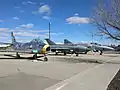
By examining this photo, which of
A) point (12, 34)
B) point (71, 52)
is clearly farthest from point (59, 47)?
point (12, 34)

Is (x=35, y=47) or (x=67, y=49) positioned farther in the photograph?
(x=67, y=49)

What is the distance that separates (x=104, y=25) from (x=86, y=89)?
1955 cm

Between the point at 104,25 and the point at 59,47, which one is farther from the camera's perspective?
the point at 59,47

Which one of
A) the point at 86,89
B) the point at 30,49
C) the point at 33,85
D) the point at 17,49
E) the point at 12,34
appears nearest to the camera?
the point at 86,89

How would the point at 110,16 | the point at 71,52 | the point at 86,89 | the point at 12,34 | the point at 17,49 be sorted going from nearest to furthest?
the point at 86,89 < the point at 110,16 < the point at 17,49 < the point at 12,34 < the point at 71,52

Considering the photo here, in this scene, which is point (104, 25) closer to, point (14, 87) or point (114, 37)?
point (114, 37)

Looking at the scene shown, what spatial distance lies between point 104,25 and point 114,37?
5.73 feet

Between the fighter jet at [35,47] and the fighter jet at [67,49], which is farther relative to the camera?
the fighter jet at [67,49]

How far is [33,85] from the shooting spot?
11930 millimetres

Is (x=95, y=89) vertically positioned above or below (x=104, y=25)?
below

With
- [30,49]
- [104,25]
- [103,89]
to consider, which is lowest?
[103,89]

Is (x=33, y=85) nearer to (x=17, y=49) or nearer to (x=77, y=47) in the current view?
(x=17, y=49)

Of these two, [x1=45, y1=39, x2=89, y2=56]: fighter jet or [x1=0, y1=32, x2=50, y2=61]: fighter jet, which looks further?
[x1=45, y1=39, x2=89, y2=56]: fighter jet

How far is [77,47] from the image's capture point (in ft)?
188
